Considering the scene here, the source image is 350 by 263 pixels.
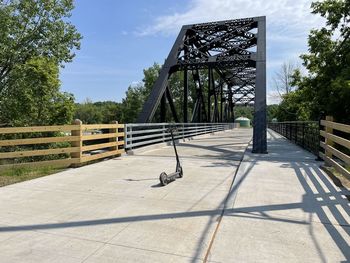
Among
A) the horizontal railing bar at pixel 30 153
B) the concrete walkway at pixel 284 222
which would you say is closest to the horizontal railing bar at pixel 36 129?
the horizontal railing bar at pixel 30 153

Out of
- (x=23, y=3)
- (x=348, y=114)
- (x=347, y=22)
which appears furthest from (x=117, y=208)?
(x=23, y=3)

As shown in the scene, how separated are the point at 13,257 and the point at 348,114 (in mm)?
12810

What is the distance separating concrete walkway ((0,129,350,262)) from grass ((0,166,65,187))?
38 cm

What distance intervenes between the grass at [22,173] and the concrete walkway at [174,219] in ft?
1.25

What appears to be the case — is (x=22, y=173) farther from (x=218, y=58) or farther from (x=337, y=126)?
(x=218, y=58)

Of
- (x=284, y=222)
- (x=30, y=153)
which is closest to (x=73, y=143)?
(x=30, y=153)

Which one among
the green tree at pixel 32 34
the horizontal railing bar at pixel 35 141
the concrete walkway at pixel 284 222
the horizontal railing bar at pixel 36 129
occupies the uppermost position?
the green tree at pixel 32 34

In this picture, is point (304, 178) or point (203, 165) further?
point (203, 165)

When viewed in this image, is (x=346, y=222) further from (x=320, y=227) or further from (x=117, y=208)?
(x=117, y=208)

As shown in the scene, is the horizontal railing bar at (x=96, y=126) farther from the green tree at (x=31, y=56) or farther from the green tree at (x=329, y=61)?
the green tree at (x=31, y=56)

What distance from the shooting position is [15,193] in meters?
5.07

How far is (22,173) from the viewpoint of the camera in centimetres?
662

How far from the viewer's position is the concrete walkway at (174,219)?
3016 millimetres

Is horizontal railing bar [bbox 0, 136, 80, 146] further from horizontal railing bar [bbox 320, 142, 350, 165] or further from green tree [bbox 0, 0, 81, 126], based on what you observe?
green tree [bbox 0, 0, 81, 126]
